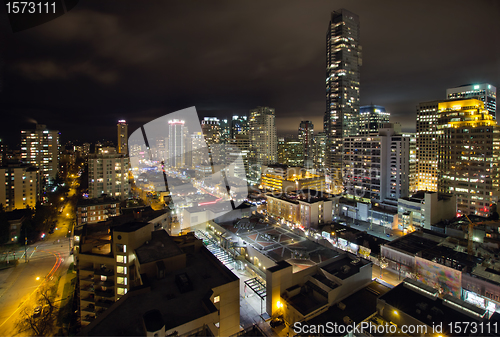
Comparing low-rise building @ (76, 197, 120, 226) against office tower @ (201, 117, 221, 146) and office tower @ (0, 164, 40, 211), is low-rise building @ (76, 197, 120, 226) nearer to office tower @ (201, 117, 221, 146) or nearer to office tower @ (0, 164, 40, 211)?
office tower @ (0, 164, 40, 211)

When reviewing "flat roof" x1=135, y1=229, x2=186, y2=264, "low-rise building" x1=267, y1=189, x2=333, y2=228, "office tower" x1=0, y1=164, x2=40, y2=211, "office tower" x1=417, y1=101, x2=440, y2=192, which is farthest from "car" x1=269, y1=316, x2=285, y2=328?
"office tower" x1=417, y1=101, x2=440, y2=192

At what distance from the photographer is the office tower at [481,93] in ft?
151

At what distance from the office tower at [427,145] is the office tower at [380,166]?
371 inches

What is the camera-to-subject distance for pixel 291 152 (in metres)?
75.0

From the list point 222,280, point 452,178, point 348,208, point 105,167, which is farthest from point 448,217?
point 105,167

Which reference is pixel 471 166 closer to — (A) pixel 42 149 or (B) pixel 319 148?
(B) pixel 319 148

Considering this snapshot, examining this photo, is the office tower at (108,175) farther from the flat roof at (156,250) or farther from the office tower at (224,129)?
the office tower at (224,129)

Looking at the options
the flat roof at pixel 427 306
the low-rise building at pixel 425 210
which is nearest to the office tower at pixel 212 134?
the low-rise building at pixel 425 210

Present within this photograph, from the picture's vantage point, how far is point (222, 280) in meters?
8.46

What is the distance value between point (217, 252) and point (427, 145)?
38.5 metres

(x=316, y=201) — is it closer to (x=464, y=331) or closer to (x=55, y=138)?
(x=464, y=331)

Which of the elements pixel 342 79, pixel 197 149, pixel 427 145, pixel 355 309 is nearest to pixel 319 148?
pixel 342 79

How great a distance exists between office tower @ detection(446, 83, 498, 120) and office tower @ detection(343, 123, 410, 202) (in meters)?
26.5

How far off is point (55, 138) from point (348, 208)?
1978 inches
